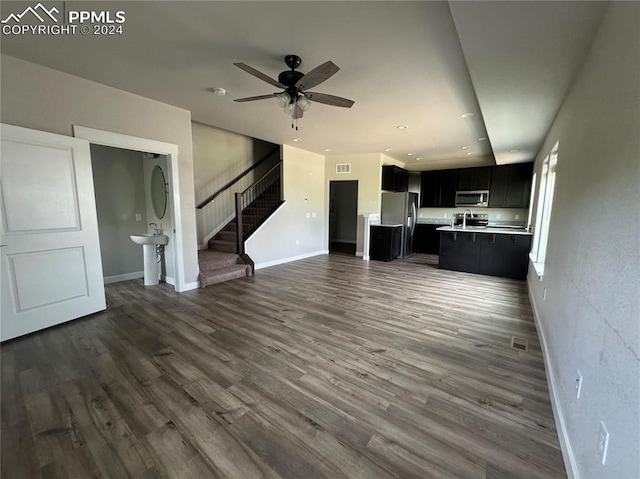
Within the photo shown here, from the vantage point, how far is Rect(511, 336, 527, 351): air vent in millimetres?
2590

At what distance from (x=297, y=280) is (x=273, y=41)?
3595 mm

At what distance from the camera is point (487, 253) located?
5297mm

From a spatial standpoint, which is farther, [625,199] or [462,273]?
[462,273]

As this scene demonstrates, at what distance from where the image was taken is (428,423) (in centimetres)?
168

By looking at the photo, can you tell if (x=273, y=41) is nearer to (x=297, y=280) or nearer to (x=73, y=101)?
(x=73, y=101)

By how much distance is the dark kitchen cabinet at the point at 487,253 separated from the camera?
5012 mm

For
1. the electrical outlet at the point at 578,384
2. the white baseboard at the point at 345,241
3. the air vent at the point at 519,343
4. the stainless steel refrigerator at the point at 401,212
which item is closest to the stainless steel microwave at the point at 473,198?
the stainless steel refrigerator at the point at 401,212

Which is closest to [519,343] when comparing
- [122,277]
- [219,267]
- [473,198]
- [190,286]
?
[190,286]

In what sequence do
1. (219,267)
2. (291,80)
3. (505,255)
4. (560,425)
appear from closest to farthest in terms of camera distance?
1. (560,425)
2. (291,80)
3. (219,267)
4. (505,255)

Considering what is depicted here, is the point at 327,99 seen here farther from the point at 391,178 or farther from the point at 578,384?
the point at 391,178

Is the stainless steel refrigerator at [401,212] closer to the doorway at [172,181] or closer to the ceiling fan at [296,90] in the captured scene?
the ceiling fan at [296,90]

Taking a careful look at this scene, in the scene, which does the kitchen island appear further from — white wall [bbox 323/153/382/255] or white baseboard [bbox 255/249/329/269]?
white baseboard [bbox 255/249/329/269]

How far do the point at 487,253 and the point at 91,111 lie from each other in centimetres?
658

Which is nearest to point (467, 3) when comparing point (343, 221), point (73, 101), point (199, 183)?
point (73, 101)
